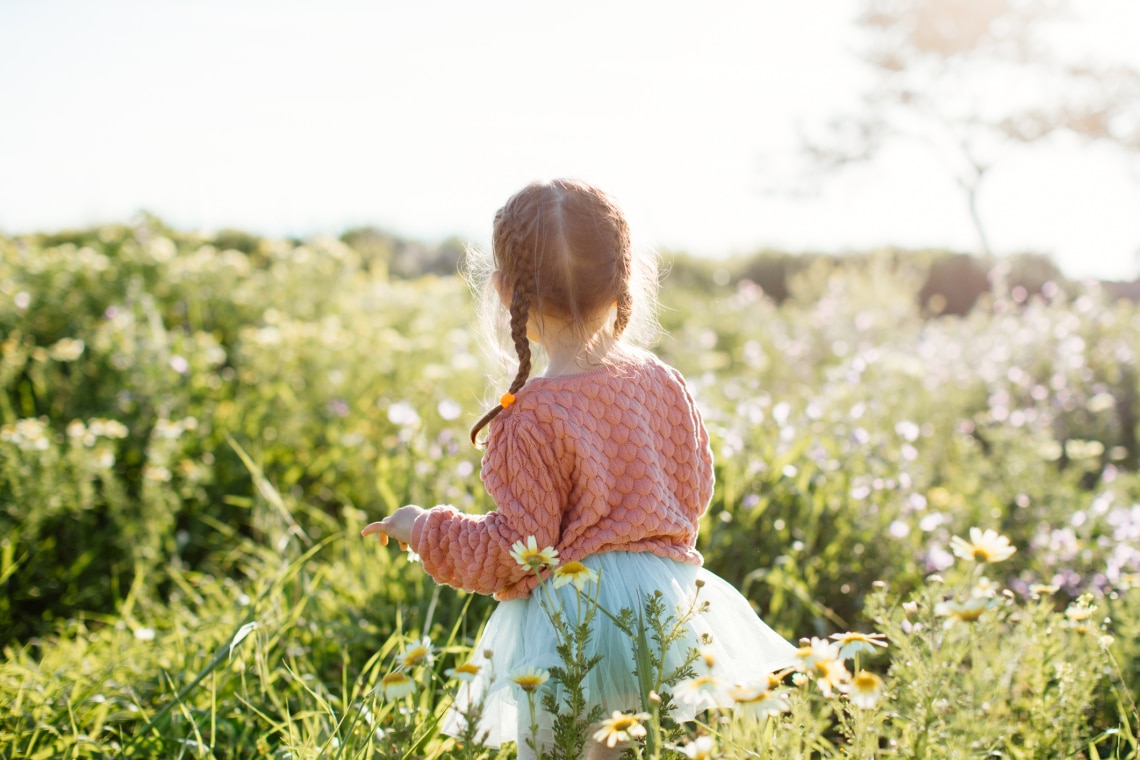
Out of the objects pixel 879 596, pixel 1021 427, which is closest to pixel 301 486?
pixel 879 596

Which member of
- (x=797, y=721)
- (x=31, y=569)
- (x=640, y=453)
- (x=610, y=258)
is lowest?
(x=31, y=569)

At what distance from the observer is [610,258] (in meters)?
1.65

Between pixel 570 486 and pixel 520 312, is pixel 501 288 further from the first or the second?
pixel 570 486

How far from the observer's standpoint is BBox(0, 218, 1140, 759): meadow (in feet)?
5.05

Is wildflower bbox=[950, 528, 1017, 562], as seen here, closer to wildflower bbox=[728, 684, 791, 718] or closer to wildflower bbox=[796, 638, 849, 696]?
wildflower bbox=[796, 638, 849, 696]

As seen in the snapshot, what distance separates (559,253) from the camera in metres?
1.63

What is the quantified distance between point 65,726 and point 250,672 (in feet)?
1.42

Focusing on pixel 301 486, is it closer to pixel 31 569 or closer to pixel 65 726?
pixel 31 569

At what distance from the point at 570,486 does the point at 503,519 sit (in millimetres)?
149

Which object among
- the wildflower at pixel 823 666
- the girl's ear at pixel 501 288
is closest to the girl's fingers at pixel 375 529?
the girl's ear at pixel 501 288

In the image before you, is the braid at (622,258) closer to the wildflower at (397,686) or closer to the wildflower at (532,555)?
the wildflower at (532,555)

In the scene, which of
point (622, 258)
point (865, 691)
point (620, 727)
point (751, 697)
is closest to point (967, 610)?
point (865, 691)

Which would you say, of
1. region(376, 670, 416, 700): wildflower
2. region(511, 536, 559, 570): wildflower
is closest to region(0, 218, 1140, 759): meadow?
region(376, 670, 416, 700): wildflower

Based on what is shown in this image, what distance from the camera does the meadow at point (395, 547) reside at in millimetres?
1540
